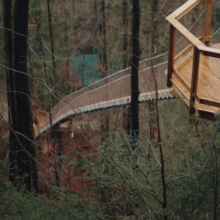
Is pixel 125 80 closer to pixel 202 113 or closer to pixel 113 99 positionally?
pixel 113 99

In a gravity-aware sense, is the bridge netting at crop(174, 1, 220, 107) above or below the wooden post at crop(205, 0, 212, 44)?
below

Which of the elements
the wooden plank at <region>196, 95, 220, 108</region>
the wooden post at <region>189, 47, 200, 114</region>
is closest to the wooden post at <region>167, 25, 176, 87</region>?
the wooden post at <region>189, 47, 200, 114</region>

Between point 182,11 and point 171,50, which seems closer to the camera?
point 182,11

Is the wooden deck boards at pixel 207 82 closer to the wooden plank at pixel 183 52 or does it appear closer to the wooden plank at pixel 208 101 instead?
the wooden plank at pixel 208 101

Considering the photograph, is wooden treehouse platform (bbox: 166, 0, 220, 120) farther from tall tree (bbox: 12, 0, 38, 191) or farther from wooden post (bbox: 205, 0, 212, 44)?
tall tree (bbox: 12, 0, 38, 191)

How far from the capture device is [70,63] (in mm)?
19016

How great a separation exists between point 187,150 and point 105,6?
11.1 m

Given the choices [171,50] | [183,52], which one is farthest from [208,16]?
[171,50]

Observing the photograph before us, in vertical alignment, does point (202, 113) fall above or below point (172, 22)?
below

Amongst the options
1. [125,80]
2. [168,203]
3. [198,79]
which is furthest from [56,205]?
[125,80]

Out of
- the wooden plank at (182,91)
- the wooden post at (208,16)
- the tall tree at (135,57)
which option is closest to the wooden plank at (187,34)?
the wooden plank at (182,91)

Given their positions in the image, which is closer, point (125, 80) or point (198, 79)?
point (198, 79)

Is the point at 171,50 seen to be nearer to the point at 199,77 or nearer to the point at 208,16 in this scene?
the point at 199,77

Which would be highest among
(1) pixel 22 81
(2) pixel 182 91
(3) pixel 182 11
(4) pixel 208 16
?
(4) pixel 208 16
